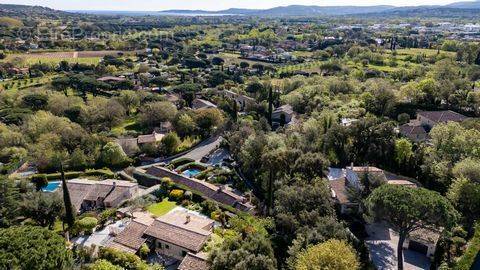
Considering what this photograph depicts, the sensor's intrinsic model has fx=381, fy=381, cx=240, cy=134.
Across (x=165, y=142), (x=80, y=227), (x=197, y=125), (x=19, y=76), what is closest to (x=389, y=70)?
(x=197, y=125)

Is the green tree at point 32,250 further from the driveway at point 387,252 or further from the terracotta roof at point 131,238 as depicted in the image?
the driveway at point 387,252

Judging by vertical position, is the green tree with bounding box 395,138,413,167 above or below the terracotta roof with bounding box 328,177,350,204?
above

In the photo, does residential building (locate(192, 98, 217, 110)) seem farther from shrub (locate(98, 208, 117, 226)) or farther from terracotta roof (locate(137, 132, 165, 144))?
shrub (locate(98, 208, 117, 226))

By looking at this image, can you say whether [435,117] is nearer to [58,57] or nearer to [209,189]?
[209,189]

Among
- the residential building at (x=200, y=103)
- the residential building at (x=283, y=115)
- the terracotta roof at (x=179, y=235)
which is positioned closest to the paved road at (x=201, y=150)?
A: the residential building at (x=283, y=115)

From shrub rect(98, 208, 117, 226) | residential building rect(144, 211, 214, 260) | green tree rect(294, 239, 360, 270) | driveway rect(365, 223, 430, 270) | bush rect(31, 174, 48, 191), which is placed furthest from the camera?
bush rect(31, 174, 48, 191)

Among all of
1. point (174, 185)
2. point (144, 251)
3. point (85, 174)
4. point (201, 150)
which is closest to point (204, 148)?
point (201, 150)

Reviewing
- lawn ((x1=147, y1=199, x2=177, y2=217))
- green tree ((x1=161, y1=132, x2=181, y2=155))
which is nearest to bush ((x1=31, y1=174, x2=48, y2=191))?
lawn ((x1=147, y1=199, x2=177, y2=217))
